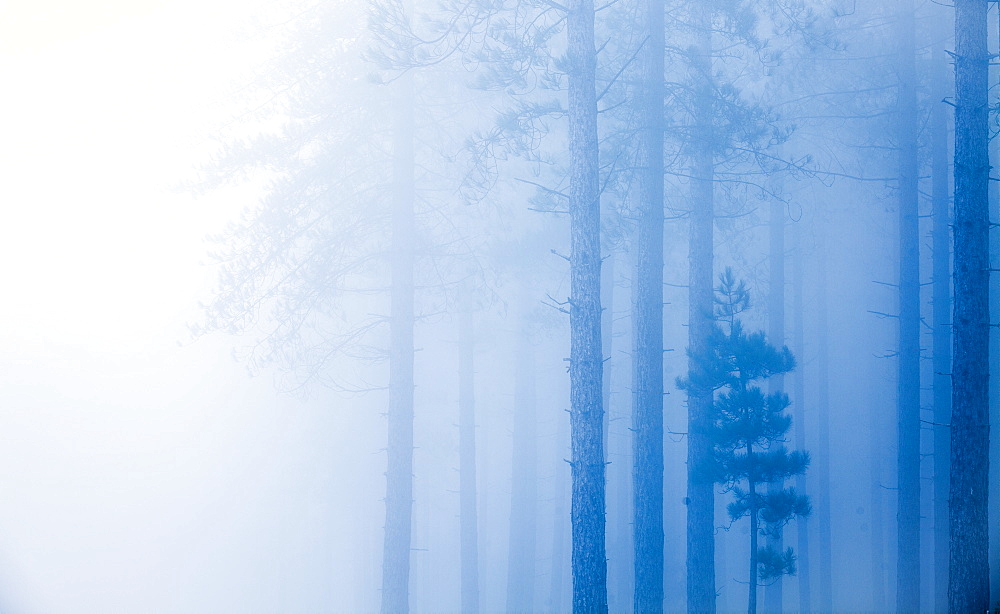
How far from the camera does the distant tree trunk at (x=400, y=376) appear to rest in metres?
9.91

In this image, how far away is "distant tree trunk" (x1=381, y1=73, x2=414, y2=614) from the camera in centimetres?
991

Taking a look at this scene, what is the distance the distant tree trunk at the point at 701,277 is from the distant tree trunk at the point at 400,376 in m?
4.62

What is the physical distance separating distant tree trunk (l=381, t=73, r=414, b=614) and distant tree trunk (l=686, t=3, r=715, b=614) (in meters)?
4.62

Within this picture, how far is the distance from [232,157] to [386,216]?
2.69 meters

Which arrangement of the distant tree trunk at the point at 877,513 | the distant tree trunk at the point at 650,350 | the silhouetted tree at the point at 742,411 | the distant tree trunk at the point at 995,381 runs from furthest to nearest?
the distant tree trunk at the point at 877,513
the distant tree trunk at the point at 995,381
the silhouetted tree at the point at 742,411
the distant tree trunk at the point at 650,350

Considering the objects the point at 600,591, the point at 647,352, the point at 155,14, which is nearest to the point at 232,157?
the point at 647,352

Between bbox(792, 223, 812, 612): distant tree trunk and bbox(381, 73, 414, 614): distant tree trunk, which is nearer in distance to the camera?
bbox(381, 73, 414, 614): distant tree trunk

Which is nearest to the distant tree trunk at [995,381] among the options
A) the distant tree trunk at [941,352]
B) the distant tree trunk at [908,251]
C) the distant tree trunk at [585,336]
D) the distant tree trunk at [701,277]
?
the distant tree trunk at [941,352]

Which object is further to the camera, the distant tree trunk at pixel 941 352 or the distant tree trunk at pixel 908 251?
the distant tree trunk at pixel 941 352

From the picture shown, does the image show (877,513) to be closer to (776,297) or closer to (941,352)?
(941,352)

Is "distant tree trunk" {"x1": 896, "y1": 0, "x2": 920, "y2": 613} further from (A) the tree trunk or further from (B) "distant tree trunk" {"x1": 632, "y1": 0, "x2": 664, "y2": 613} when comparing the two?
(B) "distant tree trunk" {"x1": 632, "y1": 0, "x2": 664, "y2": 613}

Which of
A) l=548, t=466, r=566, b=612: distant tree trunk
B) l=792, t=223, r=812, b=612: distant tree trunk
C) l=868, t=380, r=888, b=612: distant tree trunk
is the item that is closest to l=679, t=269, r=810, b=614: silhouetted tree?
l=868, t=380, r=888, b=612: distant tree trunk

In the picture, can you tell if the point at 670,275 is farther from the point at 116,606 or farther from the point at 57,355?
the point at 57,355

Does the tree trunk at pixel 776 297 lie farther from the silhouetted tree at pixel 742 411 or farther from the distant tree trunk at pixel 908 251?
the silhouetted tree at pixel 742 411
